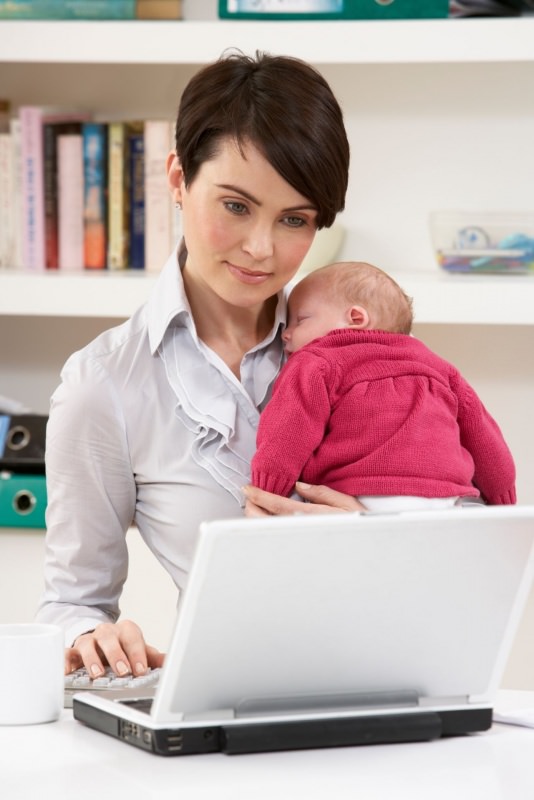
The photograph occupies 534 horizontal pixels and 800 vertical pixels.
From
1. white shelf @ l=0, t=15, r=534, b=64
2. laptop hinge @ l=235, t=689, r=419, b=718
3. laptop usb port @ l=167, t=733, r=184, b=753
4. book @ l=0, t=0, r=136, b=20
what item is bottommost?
laptop usb port @ l=167, t=733, r=184, b=753

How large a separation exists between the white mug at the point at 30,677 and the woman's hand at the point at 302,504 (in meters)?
0.38

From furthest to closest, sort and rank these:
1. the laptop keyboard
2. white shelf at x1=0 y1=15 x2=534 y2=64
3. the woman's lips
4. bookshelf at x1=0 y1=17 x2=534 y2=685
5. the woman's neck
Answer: bookshelf at x1=0 y1=17 x2=534 y2=685 → white shelf at x1=0 y1=15 x2=534 y2=64 → the woman's neck → the woman's lips → the laptop keyboard

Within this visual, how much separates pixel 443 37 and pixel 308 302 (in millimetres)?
978

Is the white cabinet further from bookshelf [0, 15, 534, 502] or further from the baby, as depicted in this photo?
the baby

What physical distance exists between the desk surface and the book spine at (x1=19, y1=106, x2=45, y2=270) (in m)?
1.61

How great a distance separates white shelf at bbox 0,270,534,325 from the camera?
2.41 meters

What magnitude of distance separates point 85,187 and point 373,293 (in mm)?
1145

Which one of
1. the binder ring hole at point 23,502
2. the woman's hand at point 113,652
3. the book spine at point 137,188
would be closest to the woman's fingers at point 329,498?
the woman's hand at point 113,652

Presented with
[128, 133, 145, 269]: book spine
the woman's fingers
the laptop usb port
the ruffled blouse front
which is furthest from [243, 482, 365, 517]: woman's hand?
[128, 133, 145, 269]: book spine

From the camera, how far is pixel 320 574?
0.99 metres

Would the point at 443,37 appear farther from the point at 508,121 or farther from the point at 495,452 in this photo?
the point at 495,452

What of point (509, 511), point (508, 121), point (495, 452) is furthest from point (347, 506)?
point (508, 121)

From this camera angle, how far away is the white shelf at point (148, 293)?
94.9 inches

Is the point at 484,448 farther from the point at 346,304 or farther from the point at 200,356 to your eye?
the point at 200,356
